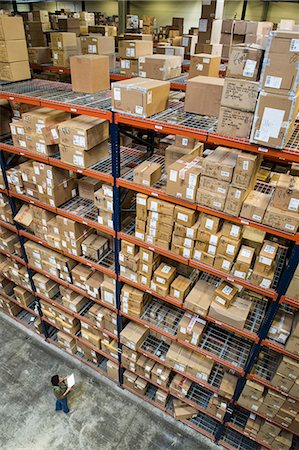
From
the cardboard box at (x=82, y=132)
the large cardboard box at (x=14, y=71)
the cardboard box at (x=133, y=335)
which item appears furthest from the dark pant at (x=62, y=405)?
the large cardboard box at (x=14, y=71)

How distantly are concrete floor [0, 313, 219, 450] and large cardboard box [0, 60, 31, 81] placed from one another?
429cm

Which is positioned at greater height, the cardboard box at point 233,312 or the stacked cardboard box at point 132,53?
the stacked cardboard box at point 132,53

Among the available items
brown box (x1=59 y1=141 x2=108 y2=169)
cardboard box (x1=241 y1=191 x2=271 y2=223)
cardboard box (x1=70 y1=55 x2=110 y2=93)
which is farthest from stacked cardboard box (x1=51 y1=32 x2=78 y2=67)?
cardboard box (x1=241 y1=191 x2=271 y2=223)

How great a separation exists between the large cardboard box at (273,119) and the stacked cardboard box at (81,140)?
1.75 metres

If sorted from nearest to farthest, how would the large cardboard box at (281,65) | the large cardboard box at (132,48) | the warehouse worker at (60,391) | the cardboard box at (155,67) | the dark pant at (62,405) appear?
1. the large cardboard box at (281,65)
2. the cardboard box at (155,67)
3. the warehouse worker at (60,391)
4. the dark pant at (62,405)
5. the large cardboard box at (132,48)

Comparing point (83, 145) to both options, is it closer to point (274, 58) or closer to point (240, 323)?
point (274, 58)

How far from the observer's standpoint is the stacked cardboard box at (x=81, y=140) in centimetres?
335

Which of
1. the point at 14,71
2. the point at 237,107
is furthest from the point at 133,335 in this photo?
the point at 14,71

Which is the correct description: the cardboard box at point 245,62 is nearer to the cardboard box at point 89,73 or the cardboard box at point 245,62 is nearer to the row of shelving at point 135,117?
the row of shelving at point 135,117

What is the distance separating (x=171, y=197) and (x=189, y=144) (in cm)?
71

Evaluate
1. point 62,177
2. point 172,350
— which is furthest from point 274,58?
point 172,350

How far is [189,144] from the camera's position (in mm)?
3381

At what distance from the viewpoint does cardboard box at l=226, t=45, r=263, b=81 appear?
7.77 ft

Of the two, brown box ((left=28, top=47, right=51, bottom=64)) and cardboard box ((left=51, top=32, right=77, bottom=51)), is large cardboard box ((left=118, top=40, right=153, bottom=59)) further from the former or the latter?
brown box ((left=28, top=47, right=51, bottom=64))
